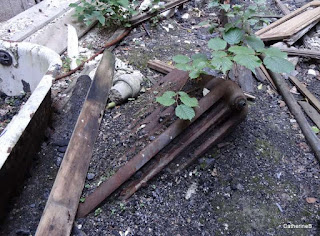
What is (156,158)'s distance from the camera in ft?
6.65

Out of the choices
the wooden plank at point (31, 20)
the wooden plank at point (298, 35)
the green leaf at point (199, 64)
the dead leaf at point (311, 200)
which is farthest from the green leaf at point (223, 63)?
the wooden plank at point (31, 20)

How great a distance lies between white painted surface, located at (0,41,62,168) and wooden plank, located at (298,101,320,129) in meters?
1.99

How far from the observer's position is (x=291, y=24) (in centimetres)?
347

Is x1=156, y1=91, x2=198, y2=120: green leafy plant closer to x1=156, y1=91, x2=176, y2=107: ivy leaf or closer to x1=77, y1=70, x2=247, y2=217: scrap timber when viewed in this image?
x1=156, y1=91, x2=176, y2=107: ivy leaf

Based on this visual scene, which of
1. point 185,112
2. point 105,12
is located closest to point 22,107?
point 185,112

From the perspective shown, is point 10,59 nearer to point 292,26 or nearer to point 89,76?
point 89,76

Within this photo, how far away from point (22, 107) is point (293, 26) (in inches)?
113

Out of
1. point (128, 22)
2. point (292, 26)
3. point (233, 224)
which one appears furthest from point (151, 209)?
point (292, 26)

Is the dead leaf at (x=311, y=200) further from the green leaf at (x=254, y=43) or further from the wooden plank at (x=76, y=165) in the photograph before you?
the wooden plank at (x=76, y=165)

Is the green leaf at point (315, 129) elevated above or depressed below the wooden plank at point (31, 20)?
below

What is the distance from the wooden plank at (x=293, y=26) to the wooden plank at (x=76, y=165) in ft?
5.84

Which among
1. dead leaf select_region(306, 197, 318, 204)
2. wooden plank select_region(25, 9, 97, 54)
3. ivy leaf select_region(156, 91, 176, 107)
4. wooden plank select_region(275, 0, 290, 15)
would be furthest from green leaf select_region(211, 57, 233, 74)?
wooden plank select_region(275, 0, 290, 15)

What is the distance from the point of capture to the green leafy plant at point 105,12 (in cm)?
338

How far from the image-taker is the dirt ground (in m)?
1.81
